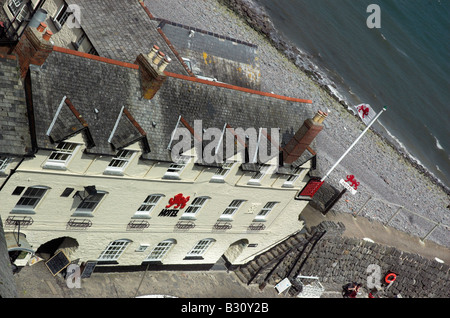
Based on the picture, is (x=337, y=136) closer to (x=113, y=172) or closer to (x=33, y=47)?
(x=113, y=172)

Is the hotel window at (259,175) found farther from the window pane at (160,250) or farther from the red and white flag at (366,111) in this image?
the red and white flag at (366,111)

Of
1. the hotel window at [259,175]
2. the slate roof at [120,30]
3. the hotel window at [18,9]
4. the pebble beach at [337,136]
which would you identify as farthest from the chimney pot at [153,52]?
the pebble beach at [337,136]

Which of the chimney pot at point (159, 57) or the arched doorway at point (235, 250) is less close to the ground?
the chimney pot at point (159, 57)

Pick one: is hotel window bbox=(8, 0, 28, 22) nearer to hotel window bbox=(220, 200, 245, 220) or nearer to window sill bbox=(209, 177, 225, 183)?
window sill bbox=(209, 177, 225, 183)

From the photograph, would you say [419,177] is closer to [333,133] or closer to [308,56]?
[333,133]

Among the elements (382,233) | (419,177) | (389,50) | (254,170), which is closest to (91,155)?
(254,170)
